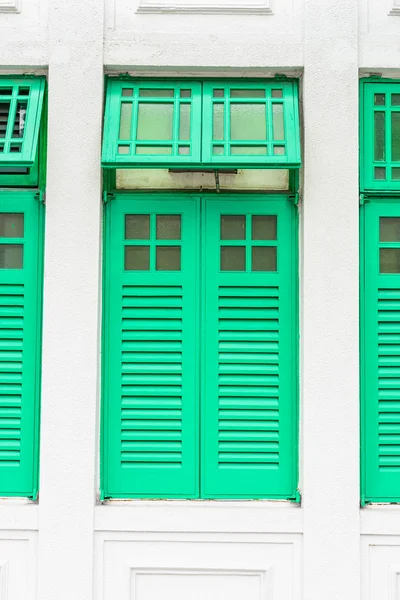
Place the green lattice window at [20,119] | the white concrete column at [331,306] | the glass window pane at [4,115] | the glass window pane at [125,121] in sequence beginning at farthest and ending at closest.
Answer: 1. the glass window pane at [4,115]
2. the glass window pane at [125,121]
3. the white concrete column at [331,306]
4. the green lattice window at [20,119]

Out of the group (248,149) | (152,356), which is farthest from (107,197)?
(152,356)

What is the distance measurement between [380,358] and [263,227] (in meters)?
1.17

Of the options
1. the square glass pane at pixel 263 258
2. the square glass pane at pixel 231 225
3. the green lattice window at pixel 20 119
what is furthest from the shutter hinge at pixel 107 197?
the square glass pane at pixel 263 258

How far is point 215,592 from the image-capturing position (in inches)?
173

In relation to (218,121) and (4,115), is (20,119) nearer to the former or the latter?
(4,115)

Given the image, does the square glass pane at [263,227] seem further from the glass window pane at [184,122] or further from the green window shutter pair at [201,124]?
the glass window pane at [184,122]

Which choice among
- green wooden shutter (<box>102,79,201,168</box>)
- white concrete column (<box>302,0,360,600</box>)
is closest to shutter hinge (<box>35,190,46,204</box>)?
green wooden shutter (<box>102,79,201,168</box>)

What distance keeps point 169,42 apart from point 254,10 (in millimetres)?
607

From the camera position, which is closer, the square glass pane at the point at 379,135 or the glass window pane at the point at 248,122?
the glass window pane at the point at 248,122

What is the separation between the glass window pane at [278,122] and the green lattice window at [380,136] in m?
0.57

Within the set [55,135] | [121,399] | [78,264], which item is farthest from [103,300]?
[55,135]

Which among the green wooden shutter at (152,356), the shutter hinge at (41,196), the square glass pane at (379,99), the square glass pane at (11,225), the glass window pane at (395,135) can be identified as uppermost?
the square glass pane at (379,99)

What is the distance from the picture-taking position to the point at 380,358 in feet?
14.8

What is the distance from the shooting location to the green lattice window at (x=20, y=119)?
168 inches
